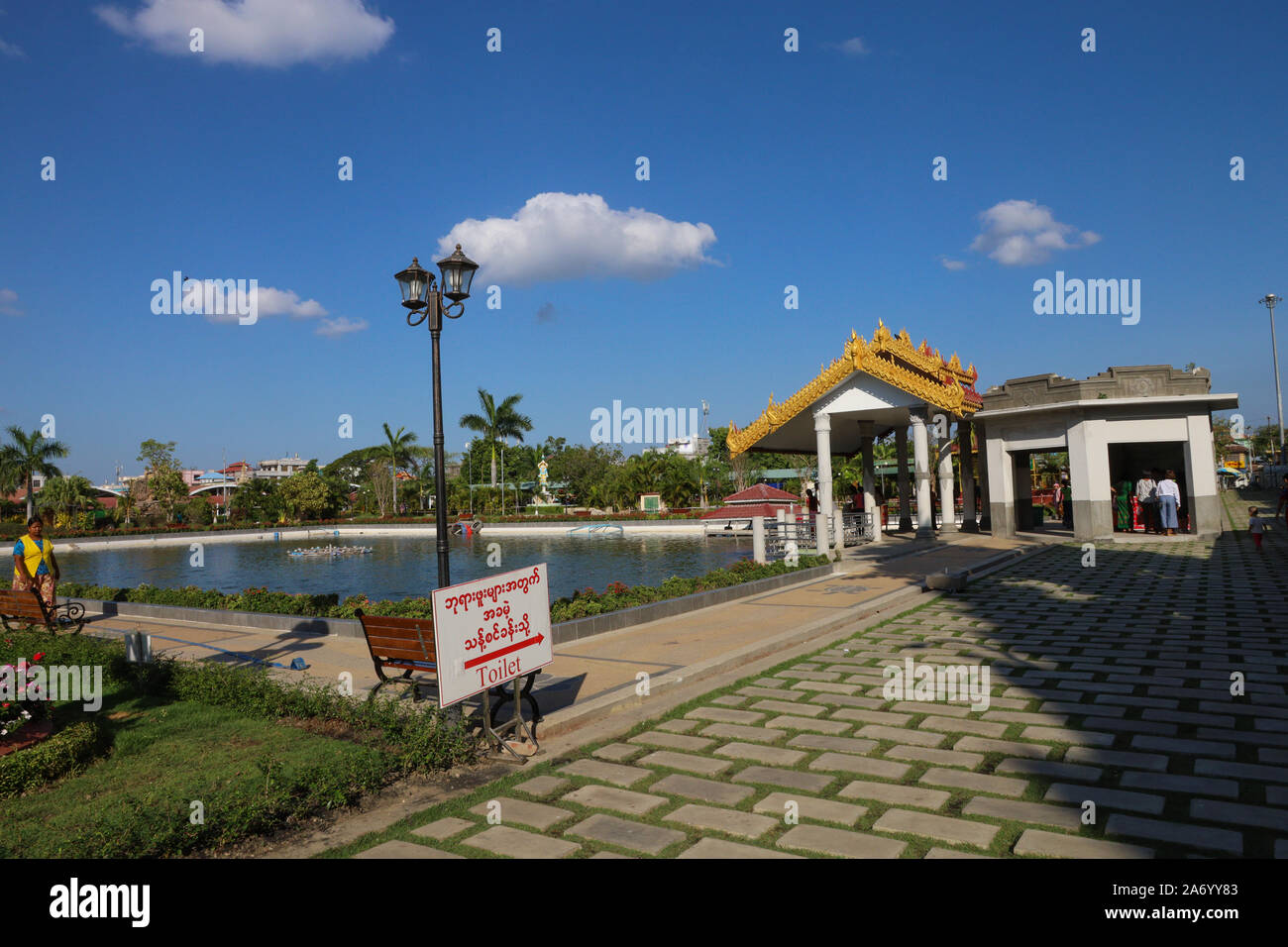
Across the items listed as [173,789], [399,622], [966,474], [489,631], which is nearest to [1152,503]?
[966,474]

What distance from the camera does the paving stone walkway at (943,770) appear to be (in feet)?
13.9

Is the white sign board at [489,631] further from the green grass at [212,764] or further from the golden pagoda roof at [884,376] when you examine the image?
the golden pagoda roof at [884,376]

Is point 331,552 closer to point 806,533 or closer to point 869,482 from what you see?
point 806,533

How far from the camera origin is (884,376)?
21.0m

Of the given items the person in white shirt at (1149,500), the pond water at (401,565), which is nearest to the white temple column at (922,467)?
the pond water at (401,565)

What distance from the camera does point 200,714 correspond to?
748 cm

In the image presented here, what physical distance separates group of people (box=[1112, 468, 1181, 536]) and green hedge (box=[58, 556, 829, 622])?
1222cm

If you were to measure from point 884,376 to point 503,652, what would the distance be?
1713 centimetres

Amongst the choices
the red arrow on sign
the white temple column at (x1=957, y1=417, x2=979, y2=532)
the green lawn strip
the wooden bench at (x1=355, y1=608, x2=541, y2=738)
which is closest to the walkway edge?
the wooden bench at (x1=355, y1=608, x2=541, y2=738)

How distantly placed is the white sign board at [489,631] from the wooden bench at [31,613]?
370 inches
